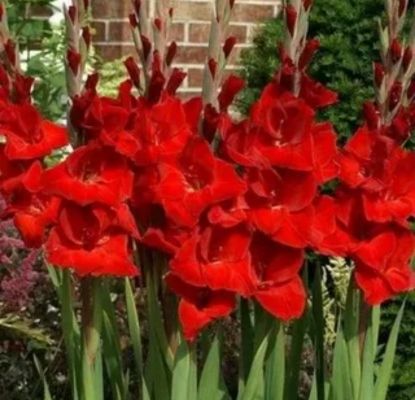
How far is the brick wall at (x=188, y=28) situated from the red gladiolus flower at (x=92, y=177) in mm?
3080

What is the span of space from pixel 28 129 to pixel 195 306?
1.25ft

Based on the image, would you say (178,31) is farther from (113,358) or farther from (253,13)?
(113,358)

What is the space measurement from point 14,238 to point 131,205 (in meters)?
1.19

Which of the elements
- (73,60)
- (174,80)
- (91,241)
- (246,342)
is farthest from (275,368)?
(73,60)

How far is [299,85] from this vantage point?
1.80m

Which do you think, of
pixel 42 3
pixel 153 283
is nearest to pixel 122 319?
pixel 153 283

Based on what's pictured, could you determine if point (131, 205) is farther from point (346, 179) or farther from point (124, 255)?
point (346, 179)

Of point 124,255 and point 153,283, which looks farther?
point 153,283

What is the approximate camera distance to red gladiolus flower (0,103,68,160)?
1817mm

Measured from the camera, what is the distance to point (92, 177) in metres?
1.76

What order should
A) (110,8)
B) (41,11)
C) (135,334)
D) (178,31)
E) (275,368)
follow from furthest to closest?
(41,11)
(110,8)
(178,31)
(135,334)
(275,368)

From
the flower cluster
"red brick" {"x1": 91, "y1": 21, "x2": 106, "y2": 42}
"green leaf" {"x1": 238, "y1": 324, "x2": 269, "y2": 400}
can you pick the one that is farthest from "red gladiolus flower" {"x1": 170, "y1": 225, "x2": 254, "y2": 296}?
"red brick" {"x1": 91, "y1": 21, "x2": 106, "y2": 42}

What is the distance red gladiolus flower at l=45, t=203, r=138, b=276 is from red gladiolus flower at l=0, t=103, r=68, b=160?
13 centimetres

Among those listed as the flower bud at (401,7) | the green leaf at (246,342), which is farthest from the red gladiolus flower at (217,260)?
the flower bud at (401,7)
